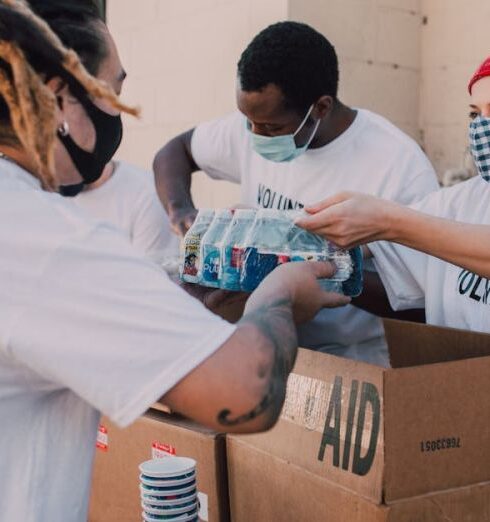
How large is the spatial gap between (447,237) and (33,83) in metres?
0.99

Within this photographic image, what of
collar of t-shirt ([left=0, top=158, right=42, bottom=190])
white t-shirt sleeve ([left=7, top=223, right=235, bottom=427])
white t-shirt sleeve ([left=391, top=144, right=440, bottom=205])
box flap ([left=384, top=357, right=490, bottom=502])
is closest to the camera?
white t-shirt sleeve ([left=7, top=223, right=235, bottom=427])

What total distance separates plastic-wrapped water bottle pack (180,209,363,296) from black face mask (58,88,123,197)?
1.58 ft

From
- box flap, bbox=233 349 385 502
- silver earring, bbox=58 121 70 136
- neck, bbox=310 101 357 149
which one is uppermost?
silver earring, bbox=58 121 70 136

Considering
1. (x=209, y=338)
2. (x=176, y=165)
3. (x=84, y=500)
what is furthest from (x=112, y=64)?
(x=176, y=165)

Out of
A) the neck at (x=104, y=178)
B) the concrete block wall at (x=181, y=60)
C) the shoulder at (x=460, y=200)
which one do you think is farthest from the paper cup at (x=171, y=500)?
the concrete block wall at (x=181, y=60)

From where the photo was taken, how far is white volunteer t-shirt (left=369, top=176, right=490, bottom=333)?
1.94m

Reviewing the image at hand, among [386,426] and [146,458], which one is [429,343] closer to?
[386,426]

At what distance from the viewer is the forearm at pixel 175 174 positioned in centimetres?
283

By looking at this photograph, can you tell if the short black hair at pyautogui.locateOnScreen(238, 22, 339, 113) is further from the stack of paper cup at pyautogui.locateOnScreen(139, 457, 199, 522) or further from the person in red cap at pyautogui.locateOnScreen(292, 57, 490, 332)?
the stack of paper cup at pyautogui.locateOnScreen(139, 457, 199, 522)

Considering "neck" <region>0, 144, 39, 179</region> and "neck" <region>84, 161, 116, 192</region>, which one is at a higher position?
"neck" <region>0, 144, 39, 179</region>

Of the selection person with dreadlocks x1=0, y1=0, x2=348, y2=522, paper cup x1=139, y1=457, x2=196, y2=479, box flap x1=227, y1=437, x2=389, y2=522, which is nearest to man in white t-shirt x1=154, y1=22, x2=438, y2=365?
box flap x1=227, y1=437, x2=389, y2=522

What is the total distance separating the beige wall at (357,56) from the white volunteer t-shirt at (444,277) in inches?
64.9

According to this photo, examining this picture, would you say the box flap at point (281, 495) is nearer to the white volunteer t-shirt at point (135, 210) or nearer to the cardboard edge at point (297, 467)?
the cardboard edge at point (297, 467)

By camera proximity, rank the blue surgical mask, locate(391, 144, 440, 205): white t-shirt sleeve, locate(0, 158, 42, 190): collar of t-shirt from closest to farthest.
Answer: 1. locate(0, 158, 42, 190): collar of t-shirt
2. locate(391, 144, 440, 205): white t-shirt sleeve
3. the blue surgical mask
